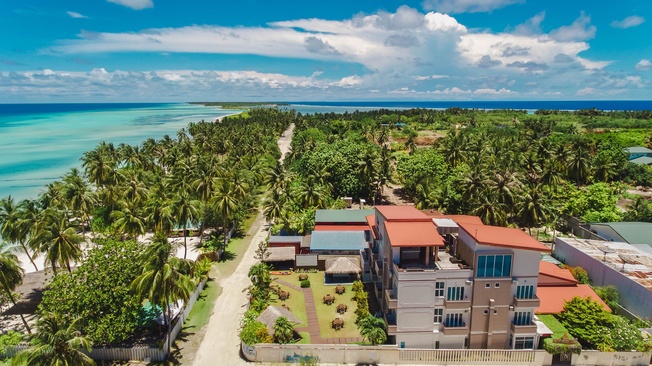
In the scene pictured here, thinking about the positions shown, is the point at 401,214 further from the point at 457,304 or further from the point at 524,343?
the point at 524,343

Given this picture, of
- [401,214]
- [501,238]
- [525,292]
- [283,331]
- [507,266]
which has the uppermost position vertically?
[401,214]

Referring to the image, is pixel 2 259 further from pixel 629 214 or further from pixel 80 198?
pixel 629 214

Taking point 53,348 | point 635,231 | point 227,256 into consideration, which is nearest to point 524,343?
point 635,231

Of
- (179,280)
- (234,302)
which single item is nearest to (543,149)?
(234,302)

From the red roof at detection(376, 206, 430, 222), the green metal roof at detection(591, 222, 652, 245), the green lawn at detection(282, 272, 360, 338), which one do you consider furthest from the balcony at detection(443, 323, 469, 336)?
the green metal roof at detection(591, 222, 652, 245)

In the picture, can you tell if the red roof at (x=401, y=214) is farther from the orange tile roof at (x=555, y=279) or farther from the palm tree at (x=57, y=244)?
the palm tree at (x=57, y=244)

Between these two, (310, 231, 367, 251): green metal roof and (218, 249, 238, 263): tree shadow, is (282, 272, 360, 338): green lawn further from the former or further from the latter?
(218, 249, 238, 263): tree shadow
